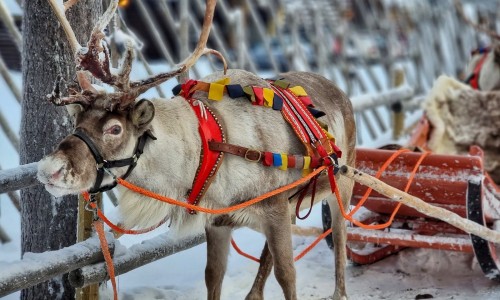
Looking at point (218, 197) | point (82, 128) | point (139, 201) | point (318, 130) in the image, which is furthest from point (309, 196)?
point (82, 128)

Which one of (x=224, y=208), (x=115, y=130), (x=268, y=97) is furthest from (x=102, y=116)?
(x=268, y=97)

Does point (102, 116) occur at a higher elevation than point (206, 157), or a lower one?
higher

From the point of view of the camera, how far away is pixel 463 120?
6.25 metres

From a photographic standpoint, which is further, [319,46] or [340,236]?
[319,46]

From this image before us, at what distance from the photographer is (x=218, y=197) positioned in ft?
11.3

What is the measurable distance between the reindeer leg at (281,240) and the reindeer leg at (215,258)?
0.42 metres

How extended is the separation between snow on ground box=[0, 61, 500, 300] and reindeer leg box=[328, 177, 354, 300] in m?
0.22

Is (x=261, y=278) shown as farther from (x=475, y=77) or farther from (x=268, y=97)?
(x=475, y=77)

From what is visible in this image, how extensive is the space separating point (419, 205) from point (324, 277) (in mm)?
1212

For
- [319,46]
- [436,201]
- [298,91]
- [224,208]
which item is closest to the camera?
[224,208]

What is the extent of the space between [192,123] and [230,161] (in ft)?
0.77

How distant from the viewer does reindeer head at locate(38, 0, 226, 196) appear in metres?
2.99

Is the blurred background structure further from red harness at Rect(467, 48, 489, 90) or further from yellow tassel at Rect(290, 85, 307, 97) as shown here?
yellow tassel at Rect(290, 85, 307, 97)

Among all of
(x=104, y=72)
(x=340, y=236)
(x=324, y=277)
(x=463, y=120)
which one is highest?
(x=104, y=72)
